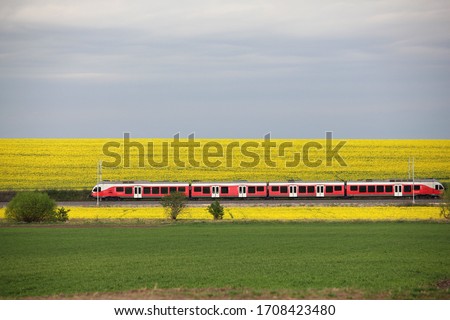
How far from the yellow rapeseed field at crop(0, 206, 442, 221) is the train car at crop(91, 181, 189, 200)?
562 centimetres

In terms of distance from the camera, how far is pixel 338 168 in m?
71.4

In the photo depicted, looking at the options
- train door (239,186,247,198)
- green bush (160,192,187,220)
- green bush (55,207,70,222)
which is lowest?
train door (239,186,247,198)

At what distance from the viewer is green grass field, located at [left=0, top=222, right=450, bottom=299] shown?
19.5 metres

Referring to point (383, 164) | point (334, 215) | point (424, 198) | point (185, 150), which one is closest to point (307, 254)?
point (334, 215)

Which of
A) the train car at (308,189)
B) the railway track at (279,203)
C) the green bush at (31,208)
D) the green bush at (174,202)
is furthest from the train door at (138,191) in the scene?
the green bush at (31,208)

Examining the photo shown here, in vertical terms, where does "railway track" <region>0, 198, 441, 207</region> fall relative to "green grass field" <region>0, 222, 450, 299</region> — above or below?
below

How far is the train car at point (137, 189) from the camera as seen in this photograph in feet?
187

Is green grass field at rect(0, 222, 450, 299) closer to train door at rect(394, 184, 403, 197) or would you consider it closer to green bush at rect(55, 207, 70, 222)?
green bush at rect(55, 207, 70, 222)

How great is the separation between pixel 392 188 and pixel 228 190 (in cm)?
1309

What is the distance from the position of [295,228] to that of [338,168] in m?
33.7

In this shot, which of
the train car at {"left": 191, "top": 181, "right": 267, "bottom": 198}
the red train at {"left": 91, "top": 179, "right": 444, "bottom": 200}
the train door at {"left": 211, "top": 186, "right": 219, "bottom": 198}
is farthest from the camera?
the train door at {"left": 211, "top": 186, "right": 219, "bottom": 198}

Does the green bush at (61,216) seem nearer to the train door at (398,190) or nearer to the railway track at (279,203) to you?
the railway track at (279,203)

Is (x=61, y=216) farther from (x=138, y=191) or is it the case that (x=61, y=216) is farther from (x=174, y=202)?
(x=138, y=191)

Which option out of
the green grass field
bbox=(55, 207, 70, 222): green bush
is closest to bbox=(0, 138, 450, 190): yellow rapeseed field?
bbox=(55, 207, 70, 222): green bush
